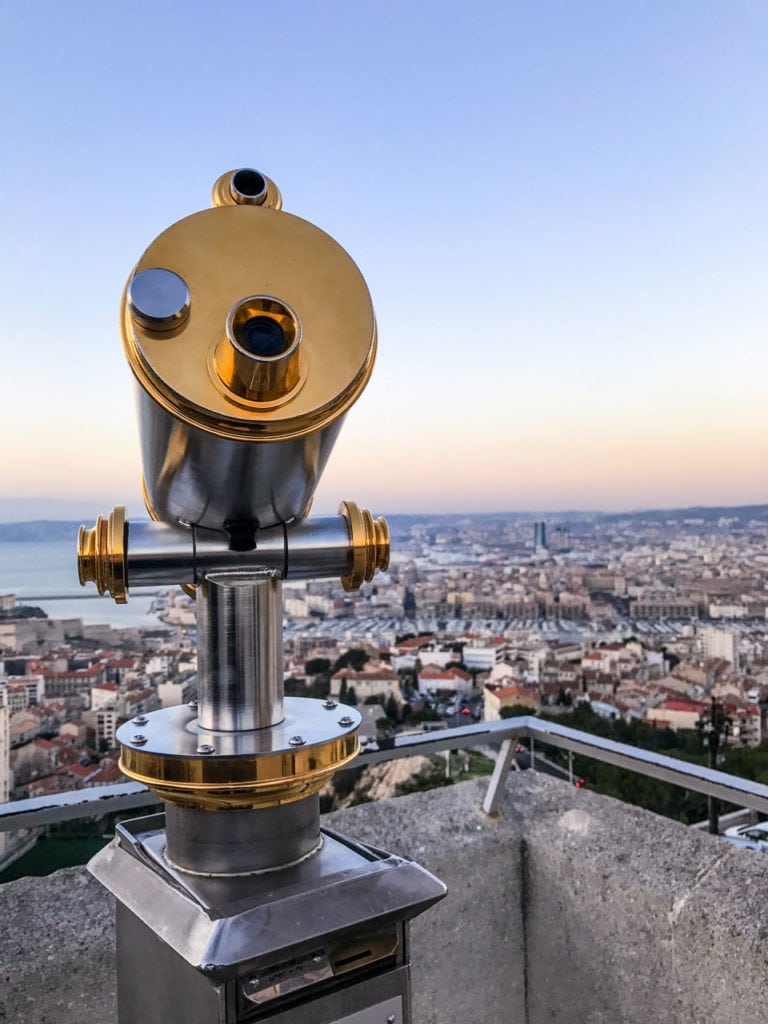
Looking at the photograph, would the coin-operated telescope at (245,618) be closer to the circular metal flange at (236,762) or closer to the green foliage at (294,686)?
the circular metal flange at (236,762)

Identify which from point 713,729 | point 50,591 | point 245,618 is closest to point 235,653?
point 245,618

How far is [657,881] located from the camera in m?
1.40

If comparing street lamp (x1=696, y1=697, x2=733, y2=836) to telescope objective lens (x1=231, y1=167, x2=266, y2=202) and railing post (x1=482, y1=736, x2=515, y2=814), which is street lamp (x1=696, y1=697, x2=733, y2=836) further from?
telescope objective lens (x1=231, y1=167, x2=266, y2=202)

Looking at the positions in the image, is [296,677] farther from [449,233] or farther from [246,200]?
[449,233]

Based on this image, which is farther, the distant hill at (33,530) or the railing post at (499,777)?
the railing post at (499,777)

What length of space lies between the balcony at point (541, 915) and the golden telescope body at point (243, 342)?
88cm

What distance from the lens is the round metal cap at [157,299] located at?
513 mm

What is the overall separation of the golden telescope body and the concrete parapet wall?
40.7 inches

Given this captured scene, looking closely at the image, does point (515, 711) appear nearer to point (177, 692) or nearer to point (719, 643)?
point (719, 643)

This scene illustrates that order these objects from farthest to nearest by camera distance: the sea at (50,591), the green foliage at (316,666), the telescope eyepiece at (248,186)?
the green foliage at (316,666) < the sea at (50,591) < the telescope eyepiece at (248,186)

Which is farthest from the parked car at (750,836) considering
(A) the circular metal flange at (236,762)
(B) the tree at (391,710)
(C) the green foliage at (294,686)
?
(A) the circular metal flange at (236,762)

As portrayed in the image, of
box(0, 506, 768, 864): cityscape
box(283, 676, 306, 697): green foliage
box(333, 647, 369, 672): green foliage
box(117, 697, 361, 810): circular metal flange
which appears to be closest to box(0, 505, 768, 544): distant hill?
box(0, 506, 768, 864): cityscape

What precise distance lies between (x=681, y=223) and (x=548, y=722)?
12.6 feet

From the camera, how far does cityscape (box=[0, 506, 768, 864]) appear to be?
1272 mm
